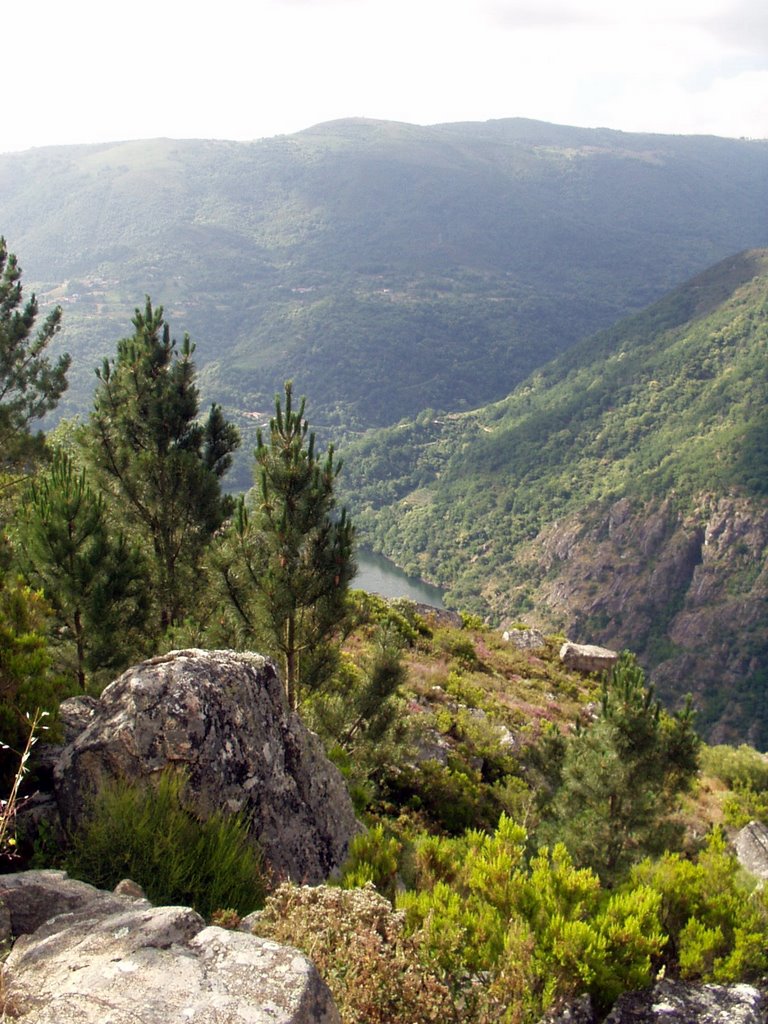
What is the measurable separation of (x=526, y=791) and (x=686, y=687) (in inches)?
2680

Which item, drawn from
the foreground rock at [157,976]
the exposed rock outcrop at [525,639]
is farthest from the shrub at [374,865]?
the exposed rock outcrop at [525,639]

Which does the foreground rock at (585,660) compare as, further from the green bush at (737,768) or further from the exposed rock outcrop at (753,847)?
the exposed rock outcrop at (753,847)

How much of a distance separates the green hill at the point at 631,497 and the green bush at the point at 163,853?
7080 cm

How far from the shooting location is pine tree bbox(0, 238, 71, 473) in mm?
14609

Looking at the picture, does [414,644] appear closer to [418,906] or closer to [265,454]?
[265,454]

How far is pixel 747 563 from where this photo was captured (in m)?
82.4

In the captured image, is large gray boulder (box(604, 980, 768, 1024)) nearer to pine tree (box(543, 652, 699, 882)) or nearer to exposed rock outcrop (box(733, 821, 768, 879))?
pine tree (box(543, 652, 699, 882))

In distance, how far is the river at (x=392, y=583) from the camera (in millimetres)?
92944

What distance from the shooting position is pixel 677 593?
8638 cm

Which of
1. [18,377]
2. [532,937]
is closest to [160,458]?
[18,377]

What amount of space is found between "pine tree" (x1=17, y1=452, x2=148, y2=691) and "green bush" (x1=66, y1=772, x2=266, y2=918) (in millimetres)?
4281

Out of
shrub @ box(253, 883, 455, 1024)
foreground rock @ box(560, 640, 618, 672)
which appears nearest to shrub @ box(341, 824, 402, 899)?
shrub @ box(253, 883, 455, 1024)

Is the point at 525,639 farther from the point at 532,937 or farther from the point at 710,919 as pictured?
the point at 532,937

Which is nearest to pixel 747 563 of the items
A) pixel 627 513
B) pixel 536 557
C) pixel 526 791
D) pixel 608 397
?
pixel 627 513
